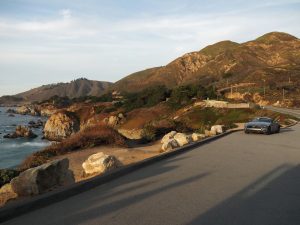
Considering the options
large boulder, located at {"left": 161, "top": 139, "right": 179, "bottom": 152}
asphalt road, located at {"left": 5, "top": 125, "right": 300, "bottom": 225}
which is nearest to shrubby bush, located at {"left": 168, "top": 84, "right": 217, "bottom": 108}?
large boulder, located at {"left": 161, "top": 139, "right": 179, "bottom": 152}

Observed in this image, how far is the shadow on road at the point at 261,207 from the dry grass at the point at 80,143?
10723 mm

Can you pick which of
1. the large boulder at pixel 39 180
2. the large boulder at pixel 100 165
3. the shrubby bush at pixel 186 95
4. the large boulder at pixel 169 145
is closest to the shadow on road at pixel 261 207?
the large boulder at pixel 39 180

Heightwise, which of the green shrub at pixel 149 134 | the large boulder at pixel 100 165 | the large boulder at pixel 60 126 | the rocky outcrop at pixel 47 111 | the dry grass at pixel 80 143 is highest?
the large boulder at pixel 100 165

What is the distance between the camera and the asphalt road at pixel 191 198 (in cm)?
638

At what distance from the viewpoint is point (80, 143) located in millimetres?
20609

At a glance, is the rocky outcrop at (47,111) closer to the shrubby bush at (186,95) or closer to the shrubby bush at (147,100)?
the shrubby bush at (147,100)

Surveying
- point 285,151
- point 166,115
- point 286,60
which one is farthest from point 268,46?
point 285,151

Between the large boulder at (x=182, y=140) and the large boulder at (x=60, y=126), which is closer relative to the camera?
the large boulder at (x=182, y=140)

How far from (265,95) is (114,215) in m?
82.3

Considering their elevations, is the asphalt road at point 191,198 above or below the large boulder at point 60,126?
above

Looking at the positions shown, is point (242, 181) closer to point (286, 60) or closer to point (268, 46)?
point (286, 60)

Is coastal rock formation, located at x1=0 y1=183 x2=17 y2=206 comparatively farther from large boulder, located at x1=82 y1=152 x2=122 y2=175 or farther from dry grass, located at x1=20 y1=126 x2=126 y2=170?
dry grass, located at x1=20 y1=126 x2=126 y2=170

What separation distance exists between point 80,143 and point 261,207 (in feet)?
48.0

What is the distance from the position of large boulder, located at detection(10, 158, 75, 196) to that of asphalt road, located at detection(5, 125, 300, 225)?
38.6 inches
